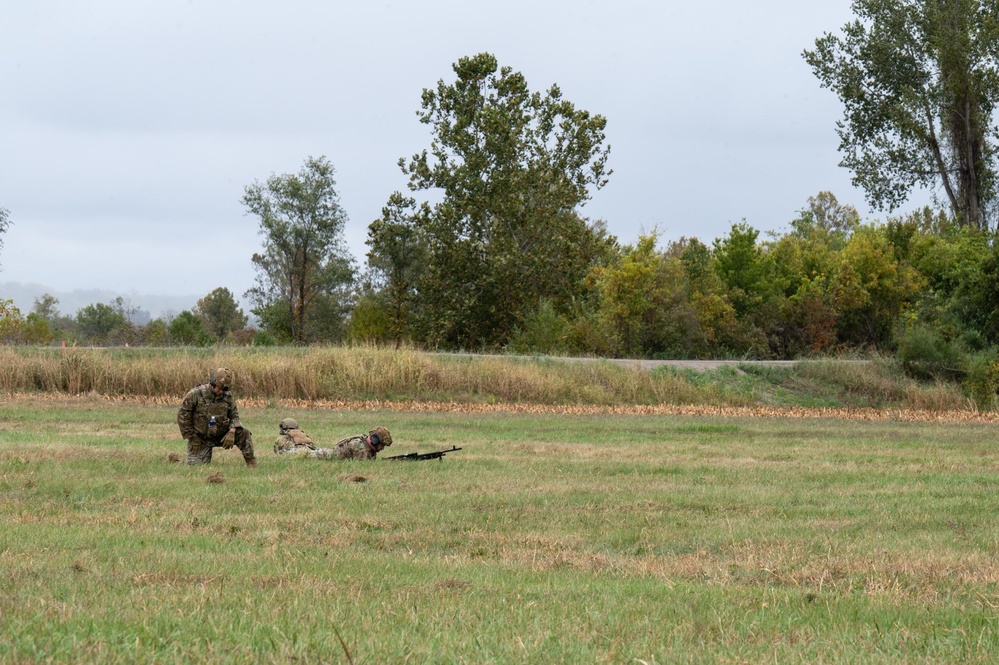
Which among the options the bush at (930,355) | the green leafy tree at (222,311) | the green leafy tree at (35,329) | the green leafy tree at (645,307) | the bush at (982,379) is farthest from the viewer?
the green leafy tree at (222,311)

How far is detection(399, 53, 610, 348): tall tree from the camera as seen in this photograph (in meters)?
54.5

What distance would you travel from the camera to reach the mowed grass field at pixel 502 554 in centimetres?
547

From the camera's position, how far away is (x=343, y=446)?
1675cm

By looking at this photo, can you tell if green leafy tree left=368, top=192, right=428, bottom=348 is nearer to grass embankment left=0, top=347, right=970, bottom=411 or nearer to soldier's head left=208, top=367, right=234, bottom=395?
grass embankment left=0, top=347, right=970, bottom=411

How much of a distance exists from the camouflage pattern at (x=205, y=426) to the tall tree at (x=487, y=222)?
37562mm

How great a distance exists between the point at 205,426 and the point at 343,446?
2.05 m

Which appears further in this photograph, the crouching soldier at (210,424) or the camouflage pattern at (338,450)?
the camouflage pattern at (338,450)

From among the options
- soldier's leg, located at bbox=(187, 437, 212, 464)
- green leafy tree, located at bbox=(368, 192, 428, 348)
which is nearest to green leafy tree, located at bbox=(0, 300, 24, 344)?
green leafy tree, located at bbox=(368, 192, 428, 348)

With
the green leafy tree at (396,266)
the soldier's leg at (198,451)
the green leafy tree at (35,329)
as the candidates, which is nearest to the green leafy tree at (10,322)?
the green leafy tree at (35,329)

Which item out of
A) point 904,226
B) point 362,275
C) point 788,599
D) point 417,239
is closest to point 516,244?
point 417,239

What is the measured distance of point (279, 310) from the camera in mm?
65312

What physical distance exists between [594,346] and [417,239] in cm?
1382

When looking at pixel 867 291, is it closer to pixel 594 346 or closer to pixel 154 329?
pixel 594 346

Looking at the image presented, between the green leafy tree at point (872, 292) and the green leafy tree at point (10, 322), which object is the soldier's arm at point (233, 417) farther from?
the green leafy tree at point (10, 322)
